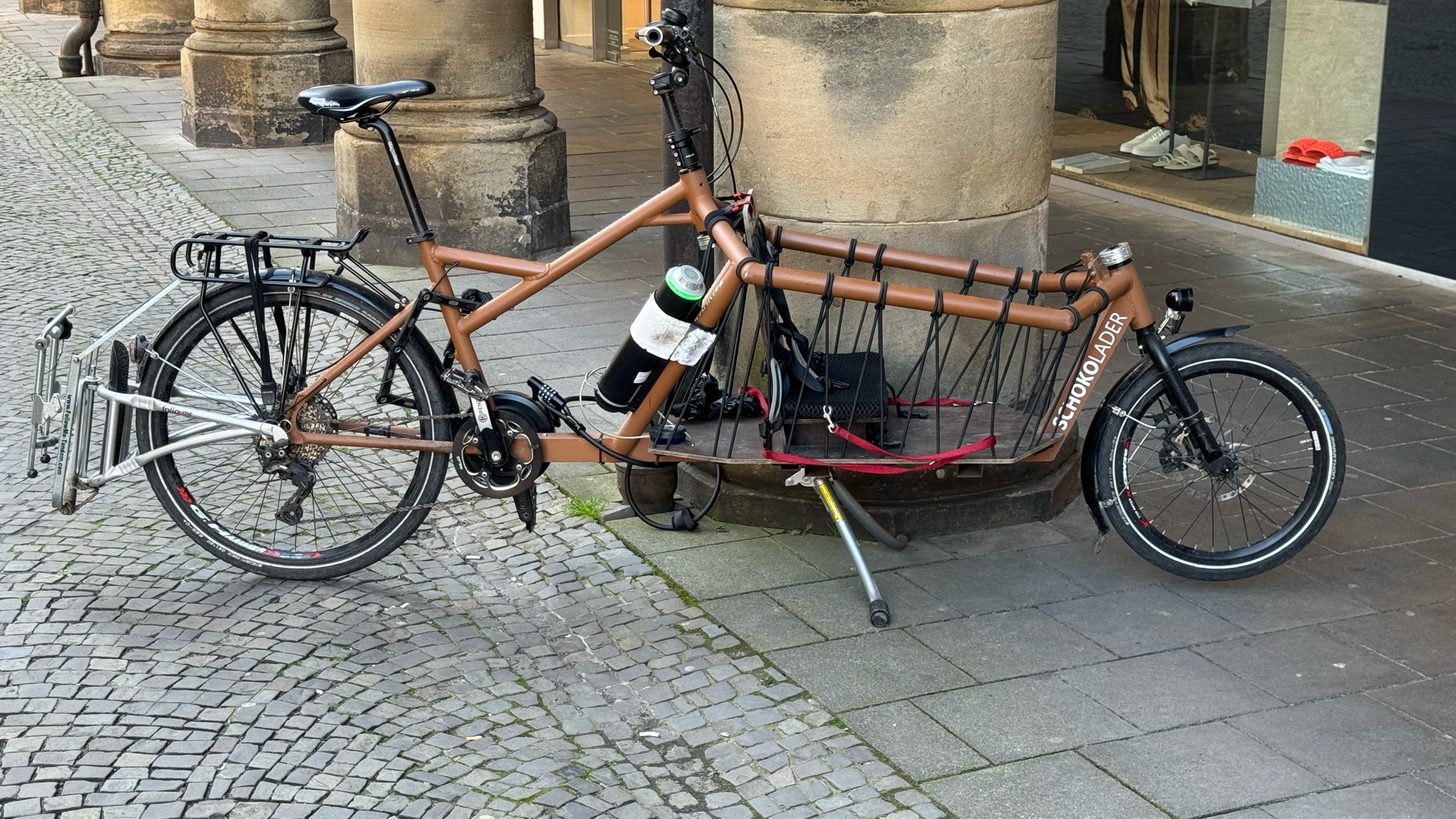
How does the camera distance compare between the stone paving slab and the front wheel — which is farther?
the front wheel

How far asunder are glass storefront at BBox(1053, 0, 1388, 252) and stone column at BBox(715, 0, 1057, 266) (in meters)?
4.52

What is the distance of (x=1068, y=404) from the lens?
4.64 m

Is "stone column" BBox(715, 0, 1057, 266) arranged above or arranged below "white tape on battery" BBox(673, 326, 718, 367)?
above

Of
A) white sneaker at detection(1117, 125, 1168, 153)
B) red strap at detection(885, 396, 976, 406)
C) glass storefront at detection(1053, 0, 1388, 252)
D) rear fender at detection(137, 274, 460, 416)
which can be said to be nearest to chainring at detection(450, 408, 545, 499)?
rear fender at detection(137, 274, 460, 416)

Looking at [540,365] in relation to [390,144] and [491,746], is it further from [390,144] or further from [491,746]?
[491,746]

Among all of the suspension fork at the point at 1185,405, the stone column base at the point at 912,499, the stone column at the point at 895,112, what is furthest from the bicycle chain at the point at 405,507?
the suspension fork at the point at 1185,405

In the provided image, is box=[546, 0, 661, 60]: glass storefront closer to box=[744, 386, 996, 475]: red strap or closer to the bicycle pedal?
the bicycle pedal

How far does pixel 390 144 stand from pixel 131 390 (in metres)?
1.07

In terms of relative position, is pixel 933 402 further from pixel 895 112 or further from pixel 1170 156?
pixel 1170 156

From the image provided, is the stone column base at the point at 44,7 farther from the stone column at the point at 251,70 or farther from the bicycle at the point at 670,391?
the bicycle at the point at 670,391

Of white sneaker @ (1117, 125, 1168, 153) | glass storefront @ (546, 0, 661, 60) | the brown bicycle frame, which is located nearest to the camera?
the brown bicycle frame

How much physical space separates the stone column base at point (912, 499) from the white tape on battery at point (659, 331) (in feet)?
2.67

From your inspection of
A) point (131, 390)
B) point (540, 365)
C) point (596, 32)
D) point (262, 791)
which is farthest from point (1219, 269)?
point (596, 32)

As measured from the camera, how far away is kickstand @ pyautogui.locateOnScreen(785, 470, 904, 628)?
4.50 metres
